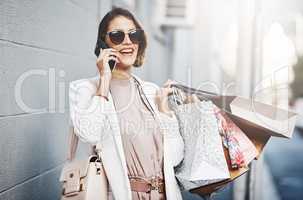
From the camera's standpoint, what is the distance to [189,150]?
191 cm

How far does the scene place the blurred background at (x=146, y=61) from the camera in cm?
189

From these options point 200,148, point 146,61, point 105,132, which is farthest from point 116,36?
point 200,148

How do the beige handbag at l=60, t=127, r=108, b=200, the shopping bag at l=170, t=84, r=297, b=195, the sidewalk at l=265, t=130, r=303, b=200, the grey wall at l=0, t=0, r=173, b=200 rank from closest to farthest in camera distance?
the beige handbag at l=60, t=127, r=108, b=200 < the grey wall at l=0, t=0, r=173, b=200 < the shopping bag at l=170, t=84, r=297, b=195 < the sidewalk at l=265, t=130, r=303, b=200

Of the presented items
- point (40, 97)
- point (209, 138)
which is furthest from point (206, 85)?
point (40, 97)

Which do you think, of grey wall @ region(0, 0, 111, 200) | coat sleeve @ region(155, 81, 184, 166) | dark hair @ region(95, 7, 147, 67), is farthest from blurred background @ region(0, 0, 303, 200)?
coat sleeve @ region(155, 81, 184, 166)

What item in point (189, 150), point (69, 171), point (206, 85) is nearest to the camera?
point (69, 171)

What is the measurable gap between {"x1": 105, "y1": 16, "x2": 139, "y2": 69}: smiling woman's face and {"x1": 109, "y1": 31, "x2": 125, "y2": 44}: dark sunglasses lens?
1 centimetres

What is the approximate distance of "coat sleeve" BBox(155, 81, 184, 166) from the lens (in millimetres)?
1882

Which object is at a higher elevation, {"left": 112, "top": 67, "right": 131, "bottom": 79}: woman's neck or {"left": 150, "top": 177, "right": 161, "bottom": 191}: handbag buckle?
{"left": 112, "top": 67, "right": 131, "bottom": 79}: woman's neck

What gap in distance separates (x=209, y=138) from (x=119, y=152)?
1.27ft

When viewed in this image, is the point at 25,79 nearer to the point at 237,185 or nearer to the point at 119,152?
the point at 119,152

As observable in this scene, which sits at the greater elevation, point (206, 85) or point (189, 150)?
point (206, 85)

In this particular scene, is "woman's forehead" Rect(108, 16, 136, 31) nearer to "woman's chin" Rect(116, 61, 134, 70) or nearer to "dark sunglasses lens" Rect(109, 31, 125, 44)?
"dark sunglasses lens" Rect(109, 31, 125, 44)

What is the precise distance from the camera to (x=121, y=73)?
1879mm
